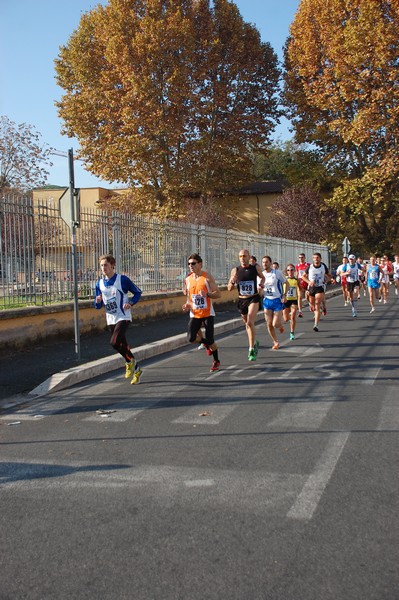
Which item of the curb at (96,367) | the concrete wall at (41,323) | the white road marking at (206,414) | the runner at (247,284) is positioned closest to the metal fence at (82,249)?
the concrete wall at (41,323)

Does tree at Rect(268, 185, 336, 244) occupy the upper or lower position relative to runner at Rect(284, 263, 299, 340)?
upper

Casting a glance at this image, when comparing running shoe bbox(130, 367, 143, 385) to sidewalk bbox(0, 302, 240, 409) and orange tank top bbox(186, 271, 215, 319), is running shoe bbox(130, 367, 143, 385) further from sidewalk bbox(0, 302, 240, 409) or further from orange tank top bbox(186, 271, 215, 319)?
orange tank top bbox(186, 271, 215, 319)

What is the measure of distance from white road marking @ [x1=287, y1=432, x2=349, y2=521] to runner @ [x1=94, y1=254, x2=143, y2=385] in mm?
3854

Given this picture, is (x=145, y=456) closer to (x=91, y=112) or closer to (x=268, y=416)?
(x=268, y=416)

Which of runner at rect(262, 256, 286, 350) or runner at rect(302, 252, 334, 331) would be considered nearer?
runner at rect(262, 256, 286, 350)

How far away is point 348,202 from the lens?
1614 inches

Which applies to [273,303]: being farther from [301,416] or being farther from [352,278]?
[352,278]

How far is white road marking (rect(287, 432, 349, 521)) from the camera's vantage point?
3891 millimetres

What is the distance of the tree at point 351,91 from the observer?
33.5 metres

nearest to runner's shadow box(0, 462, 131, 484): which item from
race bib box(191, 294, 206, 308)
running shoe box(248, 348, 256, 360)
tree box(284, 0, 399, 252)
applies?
race bib box(191, 294, 206, 308)

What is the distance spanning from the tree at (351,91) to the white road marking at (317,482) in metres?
31.8

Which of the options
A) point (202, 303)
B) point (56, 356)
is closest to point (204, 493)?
point (202, 303)

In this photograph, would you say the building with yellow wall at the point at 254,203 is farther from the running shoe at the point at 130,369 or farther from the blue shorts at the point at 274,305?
the running shoe at the point at 130,369

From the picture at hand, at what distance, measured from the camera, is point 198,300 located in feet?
31.5
